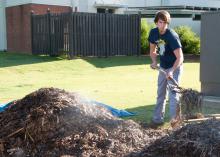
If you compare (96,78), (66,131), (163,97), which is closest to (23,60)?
(96,78)

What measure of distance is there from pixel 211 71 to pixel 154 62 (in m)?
2.46

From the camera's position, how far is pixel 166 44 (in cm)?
740

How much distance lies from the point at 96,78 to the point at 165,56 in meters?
→ 8.01

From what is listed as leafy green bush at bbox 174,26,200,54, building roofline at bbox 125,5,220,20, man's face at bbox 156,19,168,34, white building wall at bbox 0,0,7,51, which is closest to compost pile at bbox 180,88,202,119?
man's face at bbox 156,19,168,34

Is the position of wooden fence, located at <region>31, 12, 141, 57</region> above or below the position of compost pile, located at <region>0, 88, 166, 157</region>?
above

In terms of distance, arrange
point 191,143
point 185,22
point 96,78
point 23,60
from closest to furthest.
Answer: point 191,143, point 96,78, point 23,60, point 185,22

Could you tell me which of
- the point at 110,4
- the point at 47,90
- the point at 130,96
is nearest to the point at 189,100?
the point at 47,90

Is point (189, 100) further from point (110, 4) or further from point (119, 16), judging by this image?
point (110, 4)

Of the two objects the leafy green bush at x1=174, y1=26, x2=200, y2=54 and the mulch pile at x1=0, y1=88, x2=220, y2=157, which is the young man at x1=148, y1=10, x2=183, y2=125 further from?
the leafy green bush at x1=174, y1=26, x2=200, y2=54

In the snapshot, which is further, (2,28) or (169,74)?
(2,28)

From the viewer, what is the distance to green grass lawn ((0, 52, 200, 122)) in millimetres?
10555

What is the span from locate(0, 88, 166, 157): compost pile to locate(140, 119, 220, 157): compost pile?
1.95 ft

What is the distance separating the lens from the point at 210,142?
176 inches

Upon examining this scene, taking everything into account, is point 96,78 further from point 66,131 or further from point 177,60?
point 66,131
